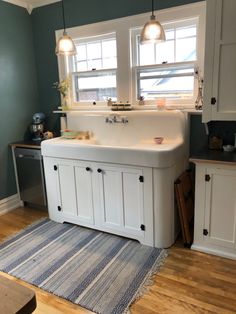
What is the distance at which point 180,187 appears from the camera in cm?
242

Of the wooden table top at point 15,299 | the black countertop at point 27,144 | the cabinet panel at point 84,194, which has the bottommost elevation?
the cabinet panel at point 84,194

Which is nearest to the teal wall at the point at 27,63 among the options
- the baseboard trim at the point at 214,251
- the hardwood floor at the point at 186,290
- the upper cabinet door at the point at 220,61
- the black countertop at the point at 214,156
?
the upper cabinet door at the point at 220,61

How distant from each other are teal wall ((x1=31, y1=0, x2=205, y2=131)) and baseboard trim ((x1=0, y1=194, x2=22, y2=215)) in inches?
43.3

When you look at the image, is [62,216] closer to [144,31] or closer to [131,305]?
[131,305]

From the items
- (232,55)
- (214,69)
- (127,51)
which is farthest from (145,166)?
(127,51)

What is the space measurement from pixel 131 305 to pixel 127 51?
249 cm

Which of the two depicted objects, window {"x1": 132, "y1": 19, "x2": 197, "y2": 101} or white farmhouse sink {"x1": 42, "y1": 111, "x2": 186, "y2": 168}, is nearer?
white farmhouse sink {"x1": 42, "y1": 111, "x2": 186, "y2": 168}

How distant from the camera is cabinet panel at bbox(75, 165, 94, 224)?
272cm

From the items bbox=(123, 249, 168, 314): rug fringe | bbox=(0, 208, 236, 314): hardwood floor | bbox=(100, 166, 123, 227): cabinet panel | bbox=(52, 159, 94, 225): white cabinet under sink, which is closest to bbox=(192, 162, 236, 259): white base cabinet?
bbox=(0, 208, 236, 314): hardwood floor

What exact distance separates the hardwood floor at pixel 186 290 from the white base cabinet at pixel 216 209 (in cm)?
11

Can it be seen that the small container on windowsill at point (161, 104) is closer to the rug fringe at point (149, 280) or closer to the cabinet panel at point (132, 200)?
the cabinet panel at point (132, 200)

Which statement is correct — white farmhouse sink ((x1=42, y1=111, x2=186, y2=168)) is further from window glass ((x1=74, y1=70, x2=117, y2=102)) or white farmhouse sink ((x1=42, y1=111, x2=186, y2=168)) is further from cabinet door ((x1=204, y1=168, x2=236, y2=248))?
cabinet door ((x1=204, y1=168, x2=236, y2=248))

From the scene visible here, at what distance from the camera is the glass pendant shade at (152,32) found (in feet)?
7.29

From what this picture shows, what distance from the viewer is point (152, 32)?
7.35 ft
